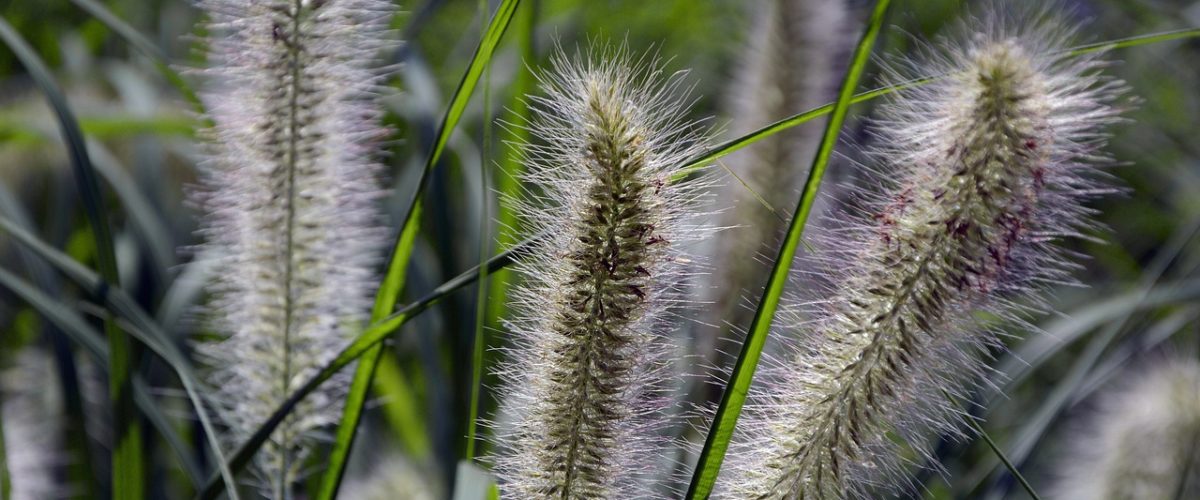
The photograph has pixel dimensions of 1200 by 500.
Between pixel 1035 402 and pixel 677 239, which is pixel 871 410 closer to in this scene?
pixel 677 239

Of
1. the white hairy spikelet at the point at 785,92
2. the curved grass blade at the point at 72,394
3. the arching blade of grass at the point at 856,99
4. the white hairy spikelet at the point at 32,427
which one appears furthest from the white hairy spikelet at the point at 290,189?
the white hairy spikelet at the point at 785,92

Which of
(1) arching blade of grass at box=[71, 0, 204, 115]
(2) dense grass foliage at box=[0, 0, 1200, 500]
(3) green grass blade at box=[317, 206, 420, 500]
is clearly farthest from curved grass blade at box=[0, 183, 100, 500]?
(3) green grass blade at box=[317, 206, 420, 500]

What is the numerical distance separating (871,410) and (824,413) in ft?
0.18

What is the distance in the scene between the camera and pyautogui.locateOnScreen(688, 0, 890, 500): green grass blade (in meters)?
1.01

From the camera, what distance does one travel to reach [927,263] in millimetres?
1123

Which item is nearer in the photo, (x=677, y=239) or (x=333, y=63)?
(x=677, y=239)

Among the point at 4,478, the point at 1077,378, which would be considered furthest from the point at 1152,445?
the point at 4,478

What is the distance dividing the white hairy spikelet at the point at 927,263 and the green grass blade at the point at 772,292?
11cm

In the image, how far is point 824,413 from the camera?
1199 mm

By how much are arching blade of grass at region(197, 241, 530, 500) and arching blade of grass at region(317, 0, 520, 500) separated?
55 mm

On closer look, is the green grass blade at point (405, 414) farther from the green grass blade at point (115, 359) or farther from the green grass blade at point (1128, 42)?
the green grass blade at point (1128, 42)

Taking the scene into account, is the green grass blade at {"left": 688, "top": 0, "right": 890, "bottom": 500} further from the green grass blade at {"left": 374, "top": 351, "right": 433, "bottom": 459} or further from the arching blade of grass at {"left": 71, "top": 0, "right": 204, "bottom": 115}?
A: the green grass blade at {"left": 374, "top": 351, "right": 433, "bottom": 459}

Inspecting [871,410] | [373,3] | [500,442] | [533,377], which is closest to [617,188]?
[533,377]

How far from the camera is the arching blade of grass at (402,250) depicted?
1278 mm
